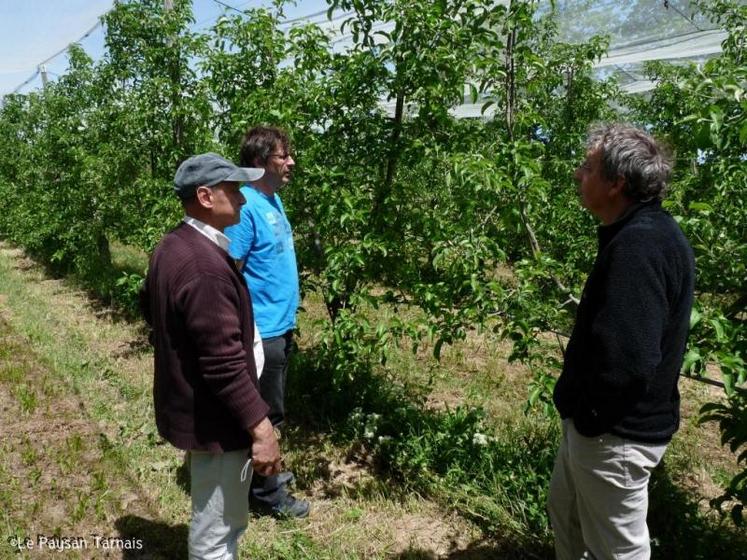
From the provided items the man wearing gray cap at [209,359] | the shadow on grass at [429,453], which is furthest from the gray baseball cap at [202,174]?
the shadow on grass at [429,453]

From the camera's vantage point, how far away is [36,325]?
619cm

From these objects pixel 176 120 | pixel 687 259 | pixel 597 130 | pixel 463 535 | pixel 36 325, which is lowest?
pixel 463 535

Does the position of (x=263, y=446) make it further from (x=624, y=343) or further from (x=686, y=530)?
(x=686, y=530)

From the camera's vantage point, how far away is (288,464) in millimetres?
3447

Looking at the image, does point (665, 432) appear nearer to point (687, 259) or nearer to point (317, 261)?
point (687, 259)

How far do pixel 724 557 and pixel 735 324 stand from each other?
1076 millimetres

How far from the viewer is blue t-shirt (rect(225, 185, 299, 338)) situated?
8.64 ft

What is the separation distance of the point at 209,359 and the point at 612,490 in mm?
1323

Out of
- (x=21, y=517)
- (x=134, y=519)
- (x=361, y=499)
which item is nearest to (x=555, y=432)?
(x=361, y=499)

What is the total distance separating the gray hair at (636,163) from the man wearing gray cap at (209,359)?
120 cm

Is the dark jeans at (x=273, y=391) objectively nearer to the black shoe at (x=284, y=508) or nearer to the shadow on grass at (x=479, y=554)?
the black shoe at (x=284, y=508)

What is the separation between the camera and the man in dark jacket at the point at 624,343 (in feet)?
5.18

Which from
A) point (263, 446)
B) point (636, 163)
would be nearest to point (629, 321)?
point (636, 163)

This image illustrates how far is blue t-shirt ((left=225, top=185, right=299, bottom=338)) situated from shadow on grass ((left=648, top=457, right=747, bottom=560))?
6.56 feet
